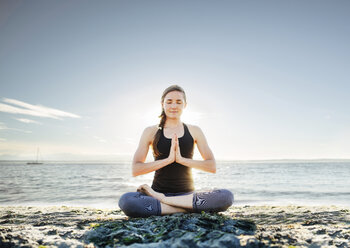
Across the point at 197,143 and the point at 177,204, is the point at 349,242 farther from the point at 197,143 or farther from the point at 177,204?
the point at 197,143

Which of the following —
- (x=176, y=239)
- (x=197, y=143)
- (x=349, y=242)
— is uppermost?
(x=197, y=143)

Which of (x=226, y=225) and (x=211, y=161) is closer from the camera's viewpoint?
(x=226, y=225)

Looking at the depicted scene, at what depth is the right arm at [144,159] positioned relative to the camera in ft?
14.1

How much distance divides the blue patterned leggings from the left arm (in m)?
0.47

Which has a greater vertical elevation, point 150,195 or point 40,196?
point 150,195

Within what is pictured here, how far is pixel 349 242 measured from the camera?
2.83m

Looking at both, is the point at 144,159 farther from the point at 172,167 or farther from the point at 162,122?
the point at 162,122

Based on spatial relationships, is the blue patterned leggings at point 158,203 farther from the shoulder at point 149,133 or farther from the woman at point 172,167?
the shoulder at point 149,133

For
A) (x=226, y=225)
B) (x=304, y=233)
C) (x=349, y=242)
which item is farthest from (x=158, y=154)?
(x=349, y=242)

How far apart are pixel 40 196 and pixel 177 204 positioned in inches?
422

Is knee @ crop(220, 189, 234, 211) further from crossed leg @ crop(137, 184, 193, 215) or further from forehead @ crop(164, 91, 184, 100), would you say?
forehead @ crop(164, 91, 184, 100)

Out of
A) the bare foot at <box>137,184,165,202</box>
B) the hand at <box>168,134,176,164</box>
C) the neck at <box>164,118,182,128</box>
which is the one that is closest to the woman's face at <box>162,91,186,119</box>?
the neck at <box>164,118,182,128</box>

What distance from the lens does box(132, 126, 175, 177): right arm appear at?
4.30 meters

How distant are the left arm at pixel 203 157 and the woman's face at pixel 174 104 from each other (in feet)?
1.60
